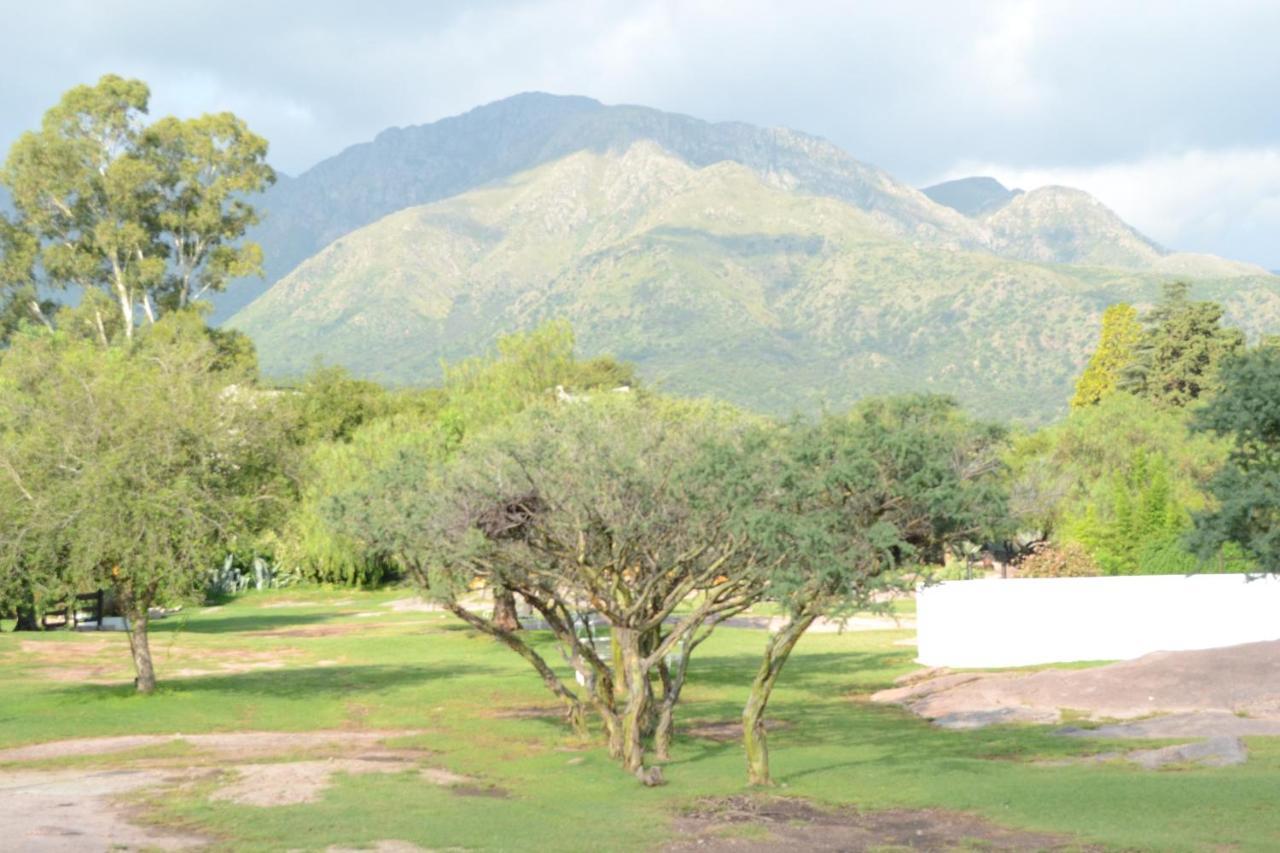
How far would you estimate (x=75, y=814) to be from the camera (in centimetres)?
2111

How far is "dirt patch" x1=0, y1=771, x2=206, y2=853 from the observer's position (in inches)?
741

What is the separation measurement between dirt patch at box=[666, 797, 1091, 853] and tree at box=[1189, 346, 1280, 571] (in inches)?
204

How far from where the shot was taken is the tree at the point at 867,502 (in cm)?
2038

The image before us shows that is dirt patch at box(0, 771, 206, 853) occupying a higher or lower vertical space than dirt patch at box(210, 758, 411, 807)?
higher

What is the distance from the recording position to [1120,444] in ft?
243

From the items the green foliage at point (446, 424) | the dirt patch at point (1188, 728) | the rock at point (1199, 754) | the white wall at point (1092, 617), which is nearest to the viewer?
the rock at point (1199, 754)

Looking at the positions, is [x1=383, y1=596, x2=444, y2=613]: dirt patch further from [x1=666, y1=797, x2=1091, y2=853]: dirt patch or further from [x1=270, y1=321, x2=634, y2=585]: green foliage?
[x1=666, y1=797, x2=1091, y2=853]: dirt patch

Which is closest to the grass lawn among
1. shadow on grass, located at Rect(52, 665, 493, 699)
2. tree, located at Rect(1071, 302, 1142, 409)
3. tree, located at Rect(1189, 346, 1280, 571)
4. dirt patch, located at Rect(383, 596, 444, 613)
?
shadow on grass, located at Rect(52, 665, 493, 699)

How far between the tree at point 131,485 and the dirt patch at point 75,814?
728cm

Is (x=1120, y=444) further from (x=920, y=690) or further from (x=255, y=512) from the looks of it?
(x=255, y=512)

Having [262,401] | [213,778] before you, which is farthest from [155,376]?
[213,778]

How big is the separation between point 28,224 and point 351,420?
21.4 m

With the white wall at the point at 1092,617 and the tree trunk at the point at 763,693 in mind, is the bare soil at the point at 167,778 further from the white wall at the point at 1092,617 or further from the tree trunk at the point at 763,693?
the white wall at the point at 1092,617

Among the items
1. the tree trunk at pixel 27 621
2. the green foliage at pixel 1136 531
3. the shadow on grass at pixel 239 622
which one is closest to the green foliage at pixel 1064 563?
the green foliage at pixel 1136 531
